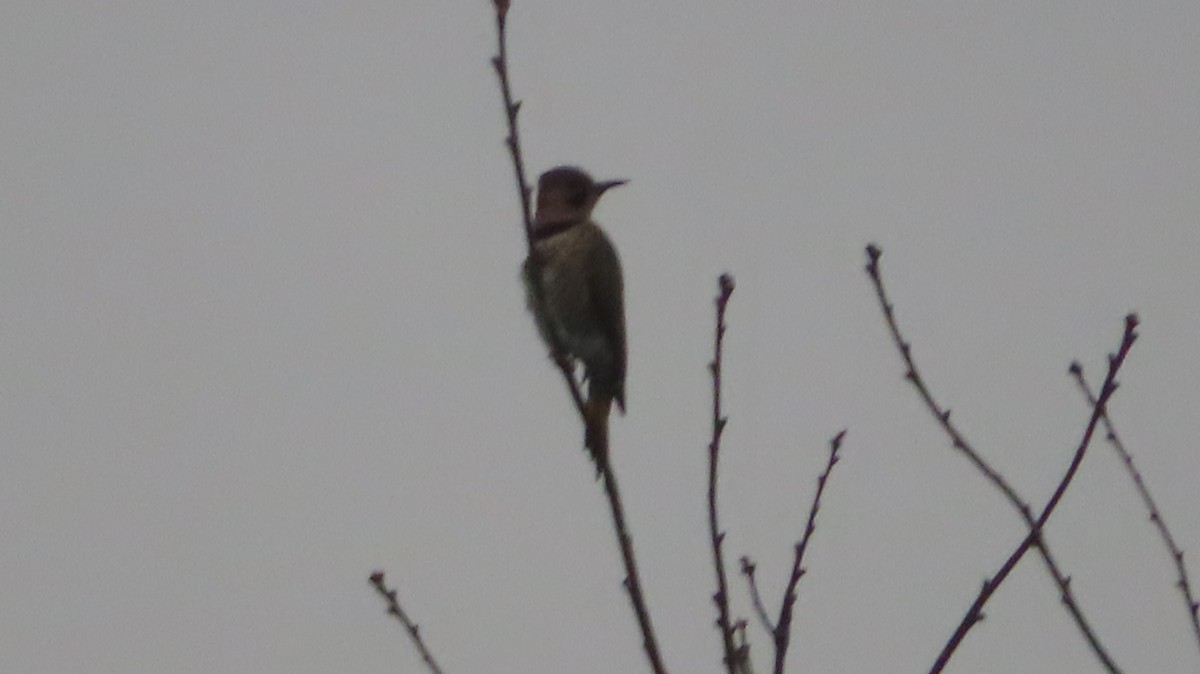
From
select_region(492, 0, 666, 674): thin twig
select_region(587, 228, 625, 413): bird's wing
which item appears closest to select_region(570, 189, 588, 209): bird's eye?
select_region(587, 228, 625, 413): bird's wing

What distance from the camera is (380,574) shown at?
3.67 m

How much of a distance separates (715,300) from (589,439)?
6.16ft

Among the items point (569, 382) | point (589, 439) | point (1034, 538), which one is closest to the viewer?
point (1034, 538)

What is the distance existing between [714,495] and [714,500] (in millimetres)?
12

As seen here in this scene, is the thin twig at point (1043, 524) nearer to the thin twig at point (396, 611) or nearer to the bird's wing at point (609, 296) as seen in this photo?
the thin twig at point (396, 611)

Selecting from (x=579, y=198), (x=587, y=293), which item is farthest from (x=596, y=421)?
(x=579, y=198)

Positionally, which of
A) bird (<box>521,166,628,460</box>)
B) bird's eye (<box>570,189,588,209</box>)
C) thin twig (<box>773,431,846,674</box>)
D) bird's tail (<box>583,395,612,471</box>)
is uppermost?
bird's eye (<box>570,189,588,209</box>)

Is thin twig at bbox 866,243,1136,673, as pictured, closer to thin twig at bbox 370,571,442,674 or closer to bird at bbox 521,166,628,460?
thin twig at bbox 370,571,442,674

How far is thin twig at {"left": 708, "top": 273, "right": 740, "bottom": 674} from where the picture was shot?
3.17 metres

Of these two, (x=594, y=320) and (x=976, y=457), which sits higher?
(x=594, y=320)

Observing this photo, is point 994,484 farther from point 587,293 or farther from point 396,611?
point 587,293

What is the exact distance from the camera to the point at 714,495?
10.8ft

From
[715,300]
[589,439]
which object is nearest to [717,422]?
[715,300]

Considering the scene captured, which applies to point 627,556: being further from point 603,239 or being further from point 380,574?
point 603,239
